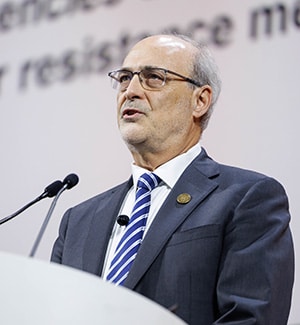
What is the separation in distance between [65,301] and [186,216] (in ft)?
2.70

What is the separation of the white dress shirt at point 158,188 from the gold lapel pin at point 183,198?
8 cm

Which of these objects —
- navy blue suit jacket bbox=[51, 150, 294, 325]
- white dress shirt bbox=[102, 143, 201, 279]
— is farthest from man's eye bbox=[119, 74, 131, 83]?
navy blue suit jacket bbox=[51, 150, 294, 325]

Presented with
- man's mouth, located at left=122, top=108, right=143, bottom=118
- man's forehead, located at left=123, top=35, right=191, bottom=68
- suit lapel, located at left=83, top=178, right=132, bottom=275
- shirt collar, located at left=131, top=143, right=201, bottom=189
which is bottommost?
suit lapel, located at left=83, top=178, right=132, bottom=275

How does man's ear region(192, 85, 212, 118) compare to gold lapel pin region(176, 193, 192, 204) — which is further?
man's ear region(192, 85, 212, 118)

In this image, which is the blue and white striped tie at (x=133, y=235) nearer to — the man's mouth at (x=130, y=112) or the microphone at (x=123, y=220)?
the microphone at (x=123, y=220)

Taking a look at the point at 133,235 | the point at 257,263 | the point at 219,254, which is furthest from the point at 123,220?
the point at 257,263

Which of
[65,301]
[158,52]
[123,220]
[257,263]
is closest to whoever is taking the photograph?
[65,301]

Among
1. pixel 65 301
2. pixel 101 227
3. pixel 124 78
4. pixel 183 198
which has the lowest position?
pixel 101 227

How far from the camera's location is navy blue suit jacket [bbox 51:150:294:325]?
1.87 m

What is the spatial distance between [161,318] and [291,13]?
4.99 feet

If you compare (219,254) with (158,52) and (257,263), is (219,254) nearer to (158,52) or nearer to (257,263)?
(257,263)

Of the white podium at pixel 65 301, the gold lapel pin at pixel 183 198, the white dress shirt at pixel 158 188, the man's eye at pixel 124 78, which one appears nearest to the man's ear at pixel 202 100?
the white dress shirt at pixel 158 188

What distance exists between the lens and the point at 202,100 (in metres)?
2.40

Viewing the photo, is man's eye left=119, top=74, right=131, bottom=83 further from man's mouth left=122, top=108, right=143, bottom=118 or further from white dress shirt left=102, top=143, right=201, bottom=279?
white dress shirt left=102, top=143, right=201, bottom=279
